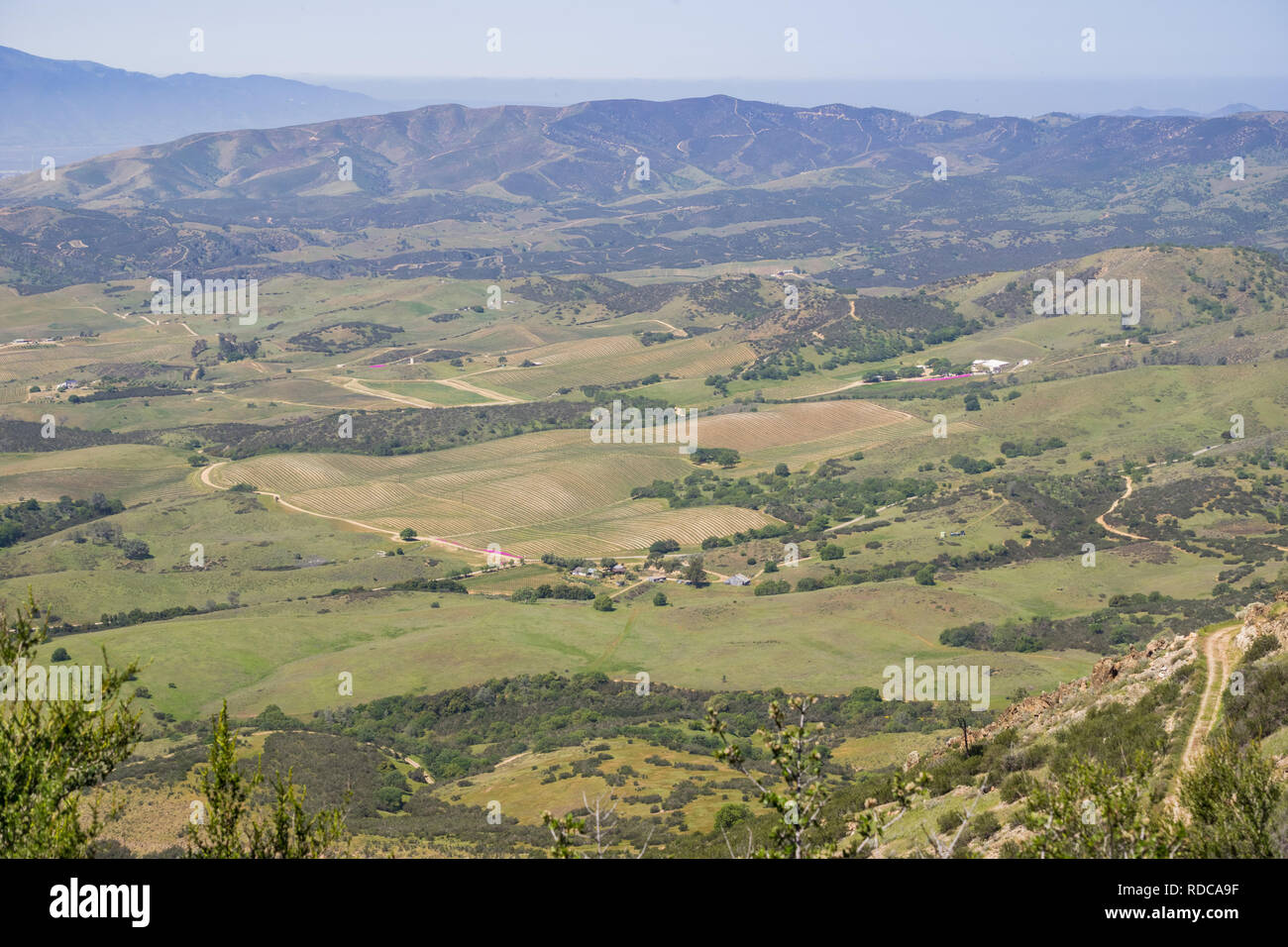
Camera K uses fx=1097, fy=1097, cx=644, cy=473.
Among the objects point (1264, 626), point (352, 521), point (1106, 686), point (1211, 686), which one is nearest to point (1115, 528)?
point (1106, 686)

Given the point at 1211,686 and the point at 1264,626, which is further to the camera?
the point at 1264,626

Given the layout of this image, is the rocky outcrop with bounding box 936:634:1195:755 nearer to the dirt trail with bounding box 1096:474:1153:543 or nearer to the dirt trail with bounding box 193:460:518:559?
the dirt trail with bounding box 1096:474:1153:543

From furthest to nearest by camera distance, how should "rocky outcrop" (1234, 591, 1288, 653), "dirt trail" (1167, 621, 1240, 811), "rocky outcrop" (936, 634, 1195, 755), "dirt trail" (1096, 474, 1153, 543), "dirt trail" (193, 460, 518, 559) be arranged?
1. "dirt trail" (193, 460, 518, 559)
2. "dirt trail" (1096, 474, 1153, 543)
3. "rocky outcrop" (936, 634, 1195, 755)
4. "rocky outcrop" (1234, 591, 1288, 653)
5. "dirt trail" (1167, 621, 1240, 811)

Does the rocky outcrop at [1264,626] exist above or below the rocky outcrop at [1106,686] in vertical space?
above

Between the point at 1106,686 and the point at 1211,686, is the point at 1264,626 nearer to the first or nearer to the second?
the point at 1211,686

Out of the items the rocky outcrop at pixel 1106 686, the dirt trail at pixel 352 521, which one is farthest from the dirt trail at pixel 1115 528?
the rocky outcrop at pixel 1106 686

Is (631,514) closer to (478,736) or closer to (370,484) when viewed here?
(370,484)

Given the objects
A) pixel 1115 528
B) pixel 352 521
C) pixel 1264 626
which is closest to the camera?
pixel 1264 626

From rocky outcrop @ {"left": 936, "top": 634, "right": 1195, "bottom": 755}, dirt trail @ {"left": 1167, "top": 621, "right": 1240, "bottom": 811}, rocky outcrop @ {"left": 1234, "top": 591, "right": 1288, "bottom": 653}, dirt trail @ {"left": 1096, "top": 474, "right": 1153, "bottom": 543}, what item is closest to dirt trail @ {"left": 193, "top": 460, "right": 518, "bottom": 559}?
dirt trail @ {"left": 1096, "top": 474, "right": 1153, "bottom": 543}

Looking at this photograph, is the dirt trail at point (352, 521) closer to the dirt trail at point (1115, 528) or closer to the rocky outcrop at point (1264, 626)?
the dirt trail at point (1115, 528)

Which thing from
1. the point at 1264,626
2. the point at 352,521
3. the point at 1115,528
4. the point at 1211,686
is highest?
the point at 1264,626

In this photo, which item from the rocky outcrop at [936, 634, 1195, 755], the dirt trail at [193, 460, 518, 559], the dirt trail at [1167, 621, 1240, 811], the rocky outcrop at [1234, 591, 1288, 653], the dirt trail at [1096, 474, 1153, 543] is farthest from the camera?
the dirt trail at [193, 460, 518, 559]
